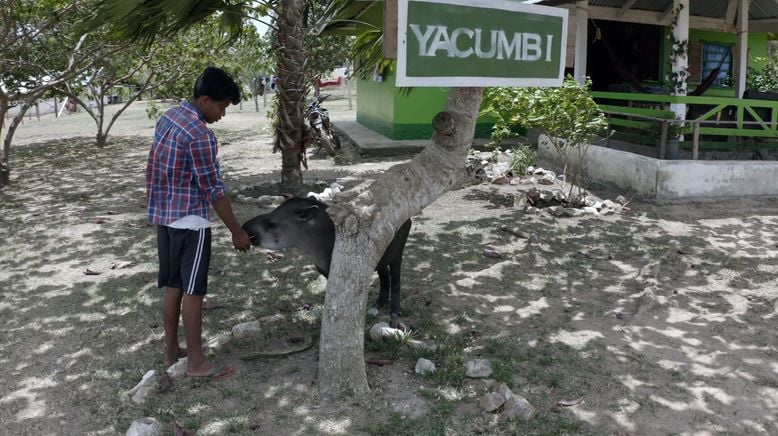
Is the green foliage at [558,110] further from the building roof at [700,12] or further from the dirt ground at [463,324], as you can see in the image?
A: the building roof at [700,12]

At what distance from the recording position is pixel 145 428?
2.95 metres

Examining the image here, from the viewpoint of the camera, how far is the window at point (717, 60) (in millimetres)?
14523

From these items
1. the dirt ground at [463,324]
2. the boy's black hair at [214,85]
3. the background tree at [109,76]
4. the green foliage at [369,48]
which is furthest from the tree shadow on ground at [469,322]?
the background tree at [109,76]

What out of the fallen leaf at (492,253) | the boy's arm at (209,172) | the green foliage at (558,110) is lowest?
the fallen leaf at (492,253)

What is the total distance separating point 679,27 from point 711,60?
4902mm

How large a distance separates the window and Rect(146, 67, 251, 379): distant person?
13890mm

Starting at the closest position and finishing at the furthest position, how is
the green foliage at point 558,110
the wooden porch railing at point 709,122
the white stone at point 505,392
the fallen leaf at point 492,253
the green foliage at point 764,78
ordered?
the white stone at point 505,392 < the fallen leaf at point 492,253 < the green foliage at point 558,110 < the wooden porch railing at point 709,122 < the green foliage at point 764,78

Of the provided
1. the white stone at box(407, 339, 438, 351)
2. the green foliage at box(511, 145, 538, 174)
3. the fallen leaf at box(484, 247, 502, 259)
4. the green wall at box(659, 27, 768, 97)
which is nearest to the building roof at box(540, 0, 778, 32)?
the green wall at box(659, 27, 768, 97)

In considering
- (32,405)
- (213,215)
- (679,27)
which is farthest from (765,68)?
(32,405)

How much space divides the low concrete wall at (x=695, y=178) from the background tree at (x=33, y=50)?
755cm

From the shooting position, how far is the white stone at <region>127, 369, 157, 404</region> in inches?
131

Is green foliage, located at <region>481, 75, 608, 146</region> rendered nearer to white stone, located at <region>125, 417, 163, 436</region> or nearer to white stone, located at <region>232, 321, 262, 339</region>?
white stone, located at <region>232, 321, 262, 339</region>

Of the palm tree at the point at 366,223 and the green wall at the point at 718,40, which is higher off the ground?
the green wall at the point at 718,40

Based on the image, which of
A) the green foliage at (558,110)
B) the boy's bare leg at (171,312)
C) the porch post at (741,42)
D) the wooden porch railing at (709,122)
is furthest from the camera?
the porch post at (741,42)
